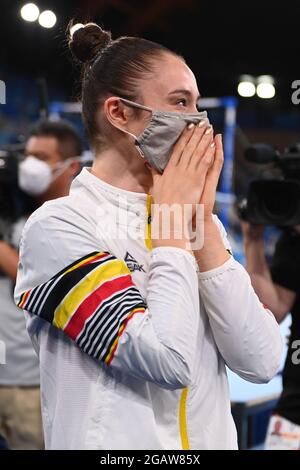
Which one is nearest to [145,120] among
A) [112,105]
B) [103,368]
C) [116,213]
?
[112,105]

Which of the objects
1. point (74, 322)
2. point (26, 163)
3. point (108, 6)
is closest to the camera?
point (74, 322)

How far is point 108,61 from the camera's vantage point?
50.5 inches

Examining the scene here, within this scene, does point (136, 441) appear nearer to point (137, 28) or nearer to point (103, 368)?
point (103, 368)

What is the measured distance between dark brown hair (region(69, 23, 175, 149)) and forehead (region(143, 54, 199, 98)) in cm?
1

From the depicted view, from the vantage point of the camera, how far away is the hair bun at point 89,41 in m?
1.36

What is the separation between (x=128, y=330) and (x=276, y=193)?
3.89 feet

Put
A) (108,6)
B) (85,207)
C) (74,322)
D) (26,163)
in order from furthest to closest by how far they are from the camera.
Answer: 1. (108,6)
2. (26,163)
3. (85,207)
4. (74,322)

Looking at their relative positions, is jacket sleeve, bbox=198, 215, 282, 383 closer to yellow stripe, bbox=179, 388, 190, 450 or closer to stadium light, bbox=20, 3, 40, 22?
yellow stripe, bbox=179, 388, 190, 450

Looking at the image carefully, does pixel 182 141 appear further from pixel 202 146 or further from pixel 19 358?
pixel 19 358

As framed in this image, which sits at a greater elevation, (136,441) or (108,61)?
(108,61)

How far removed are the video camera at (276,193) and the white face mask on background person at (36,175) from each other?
2.75 feet

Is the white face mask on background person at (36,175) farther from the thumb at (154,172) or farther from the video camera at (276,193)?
the thumb at (154,172)

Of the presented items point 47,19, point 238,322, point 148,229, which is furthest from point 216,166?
point 47,19

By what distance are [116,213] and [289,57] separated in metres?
9.78
